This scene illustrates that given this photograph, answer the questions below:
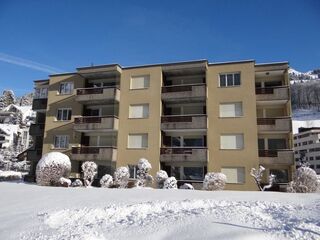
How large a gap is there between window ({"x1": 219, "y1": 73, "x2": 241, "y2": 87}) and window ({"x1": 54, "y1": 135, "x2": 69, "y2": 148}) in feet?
53.6

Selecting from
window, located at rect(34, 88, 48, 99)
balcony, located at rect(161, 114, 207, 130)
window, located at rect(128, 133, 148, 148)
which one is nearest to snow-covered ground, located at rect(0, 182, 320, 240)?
balcony, located at rect(161, 114, 207, 130)

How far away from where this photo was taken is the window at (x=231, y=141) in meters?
26.3

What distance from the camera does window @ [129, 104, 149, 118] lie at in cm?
2922

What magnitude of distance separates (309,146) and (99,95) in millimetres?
80704

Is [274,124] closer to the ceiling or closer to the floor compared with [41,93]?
closer to the floor

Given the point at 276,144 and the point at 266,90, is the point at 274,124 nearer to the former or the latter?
the point at 276,144

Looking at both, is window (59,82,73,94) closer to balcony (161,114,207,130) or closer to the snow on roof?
balcony (161,114,207,130)

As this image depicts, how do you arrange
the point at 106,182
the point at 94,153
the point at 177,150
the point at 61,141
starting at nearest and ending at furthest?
the point at 106,182 → the point at 177,150 → the point at 94,153 → the point at 61,141

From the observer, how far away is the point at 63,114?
31984mm

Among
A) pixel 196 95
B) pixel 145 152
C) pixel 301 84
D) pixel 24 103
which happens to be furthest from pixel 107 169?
pixel 301 84

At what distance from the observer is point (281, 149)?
83.6 feet

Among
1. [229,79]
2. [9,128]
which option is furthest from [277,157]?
[9,128]

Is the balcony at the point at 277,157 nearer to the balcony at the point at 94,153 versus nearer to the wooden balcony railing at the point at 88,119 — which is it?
the balcony at the point at 94,153

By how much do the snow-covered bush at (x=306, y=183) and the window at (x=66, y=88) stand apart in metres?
23.5
